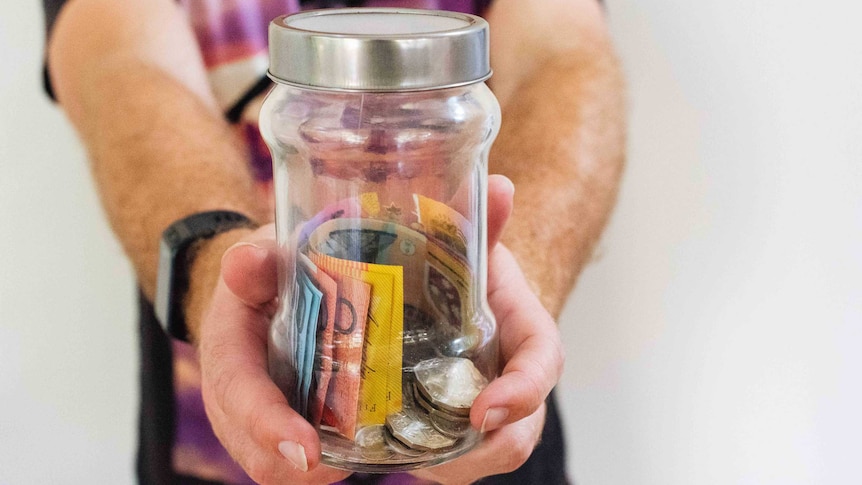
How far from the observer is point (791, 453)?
34.5 inches

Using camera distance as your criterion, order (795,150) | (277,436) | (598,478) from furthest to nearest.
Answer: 1. (598,478)
2. (795,150)
3. (277,436)


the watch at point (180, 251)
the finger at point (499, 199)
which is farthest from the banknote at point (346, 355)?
the watch at point (180, 251)

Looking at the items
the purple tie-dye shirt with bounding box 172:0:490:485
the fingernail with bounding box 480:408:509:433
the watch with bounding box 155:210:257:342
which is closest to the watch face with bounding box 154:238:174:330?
the watch with bounding box 155:210:257:342

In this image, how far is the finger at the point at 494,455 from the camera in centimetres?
40

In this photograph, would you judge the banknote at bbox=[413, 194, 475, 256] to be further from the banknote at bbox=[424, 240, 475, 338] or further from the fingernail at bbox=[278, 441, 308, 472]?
the fingernail at bbox=[278, 441, 308, 472]

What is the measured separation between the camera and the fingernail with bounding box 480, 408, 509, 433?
1.16 ft

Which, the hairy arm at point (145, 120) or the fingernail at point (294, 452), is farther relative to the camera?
the hairy arm at point (145, 120)

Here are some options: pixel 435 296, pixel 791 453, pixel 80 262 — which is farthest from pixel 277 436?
pixel 791 453

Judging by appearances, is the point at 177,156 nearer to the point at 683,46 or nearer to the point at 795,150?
the point at 683,46

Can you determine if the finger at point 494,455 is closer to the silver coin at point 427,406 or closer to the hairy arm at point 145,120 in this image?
the silver coin at point 427,406

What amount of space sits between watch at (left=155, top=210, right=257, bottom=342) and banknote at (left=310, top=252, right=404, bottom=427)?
0.93 feet

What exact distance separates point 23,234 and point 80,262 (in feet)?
0.22

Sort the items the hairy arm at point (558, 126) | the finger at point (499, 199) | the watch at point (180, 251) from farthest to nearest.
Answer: the hairy arm at point (558, 126), the watch at point (180, 251), the finger at point (499, 199)

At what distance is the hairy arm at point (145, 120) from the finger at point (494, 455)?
345mm
